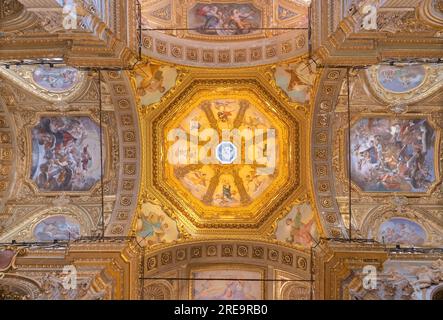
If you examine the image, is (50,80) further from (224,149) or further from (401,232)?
(401,232)

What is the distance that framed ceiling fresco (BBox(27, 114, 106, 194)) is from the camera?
14195 mm

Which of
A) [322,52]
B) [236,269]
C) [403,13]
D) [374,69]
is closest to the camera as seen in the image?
[403,13]

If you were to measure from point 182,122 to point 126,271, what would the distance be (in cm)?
534

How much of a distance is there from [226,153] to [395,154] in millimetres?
5206

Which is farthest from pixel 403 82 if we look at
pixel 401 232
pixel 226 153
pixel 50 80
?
pixel 50 80

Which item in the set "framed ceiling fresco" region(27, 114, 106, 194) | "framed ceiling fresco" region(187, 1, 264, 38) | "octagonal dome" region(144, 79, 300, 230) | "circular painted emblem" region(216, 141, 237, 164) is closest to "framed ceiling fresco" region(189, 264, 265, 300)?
"octagonal dome" region(144, 79, 300, 230)

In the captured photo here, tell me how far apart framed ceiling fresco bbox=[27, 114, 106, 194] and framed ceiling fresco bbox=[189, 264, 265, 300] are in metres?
4.43

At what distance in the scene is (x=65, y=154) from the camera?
1432cm

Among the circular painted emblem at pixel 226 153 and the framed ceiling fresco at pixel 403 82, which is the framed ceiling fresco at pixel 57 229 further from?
the framed ceiling fresco at pixel 403 82

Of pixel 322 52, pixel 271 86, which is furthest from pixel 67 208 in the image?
pixel 322 52

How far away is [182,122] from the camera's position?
48.8 feet
